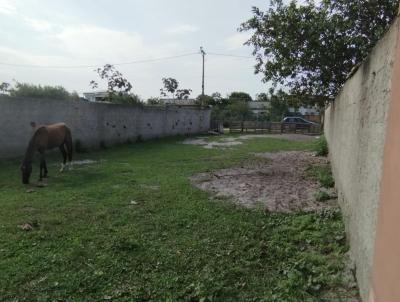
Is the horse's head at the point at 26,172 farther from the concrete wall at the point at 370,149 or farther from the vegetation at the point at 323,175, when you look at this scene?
the concrete wall at the point at 370,149

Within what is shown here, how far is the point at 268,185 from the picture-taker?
26.5 feet

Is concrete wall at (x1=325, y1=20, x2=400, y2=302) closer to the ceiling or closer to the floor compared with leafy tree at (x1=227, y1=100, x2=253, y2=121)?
closer to the floor

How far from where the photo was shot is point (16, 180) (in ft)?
28.9

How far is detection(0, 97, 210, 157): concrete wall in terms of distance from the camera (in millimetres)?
12461

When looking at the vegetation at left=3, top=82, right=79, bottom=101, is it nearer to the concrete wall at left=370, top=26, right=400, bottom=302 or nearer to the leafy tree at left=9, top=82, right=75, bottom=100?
the leafy tree at left=9, top=82, right=75, bottom=100

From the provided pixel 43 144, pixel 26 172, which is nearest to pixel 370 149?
pixel 26 172

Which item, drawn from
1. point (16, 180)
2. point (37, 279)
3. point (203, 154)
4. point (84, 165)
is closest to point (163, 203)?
point (37, 279)

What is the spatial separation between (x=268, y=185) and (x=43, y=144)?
218 inches

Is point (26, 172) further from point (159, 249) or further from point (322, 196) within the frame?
point (322, 196)

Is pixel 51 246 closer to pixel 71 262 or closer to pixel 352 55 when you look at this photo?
pixel 71 262

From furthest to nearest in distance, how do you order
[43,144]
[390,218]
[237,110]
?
[237,110] < [43,144] < [390,218]

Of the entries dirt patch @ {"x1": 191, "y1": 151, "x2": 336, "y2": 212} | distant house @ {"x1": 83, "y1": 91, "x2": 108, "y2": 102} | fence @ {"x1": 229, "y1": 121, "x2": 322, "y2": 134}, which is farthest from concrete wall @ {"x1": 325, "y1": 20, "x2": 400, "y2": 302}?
distant house @ {"x1": 83, "y1": 91, "x2": 108, "y2": 102}

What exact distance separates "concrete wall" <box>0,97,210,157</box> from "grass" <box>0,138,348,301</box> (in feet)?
19.2

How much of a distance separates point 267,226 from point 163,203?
2097 mm
